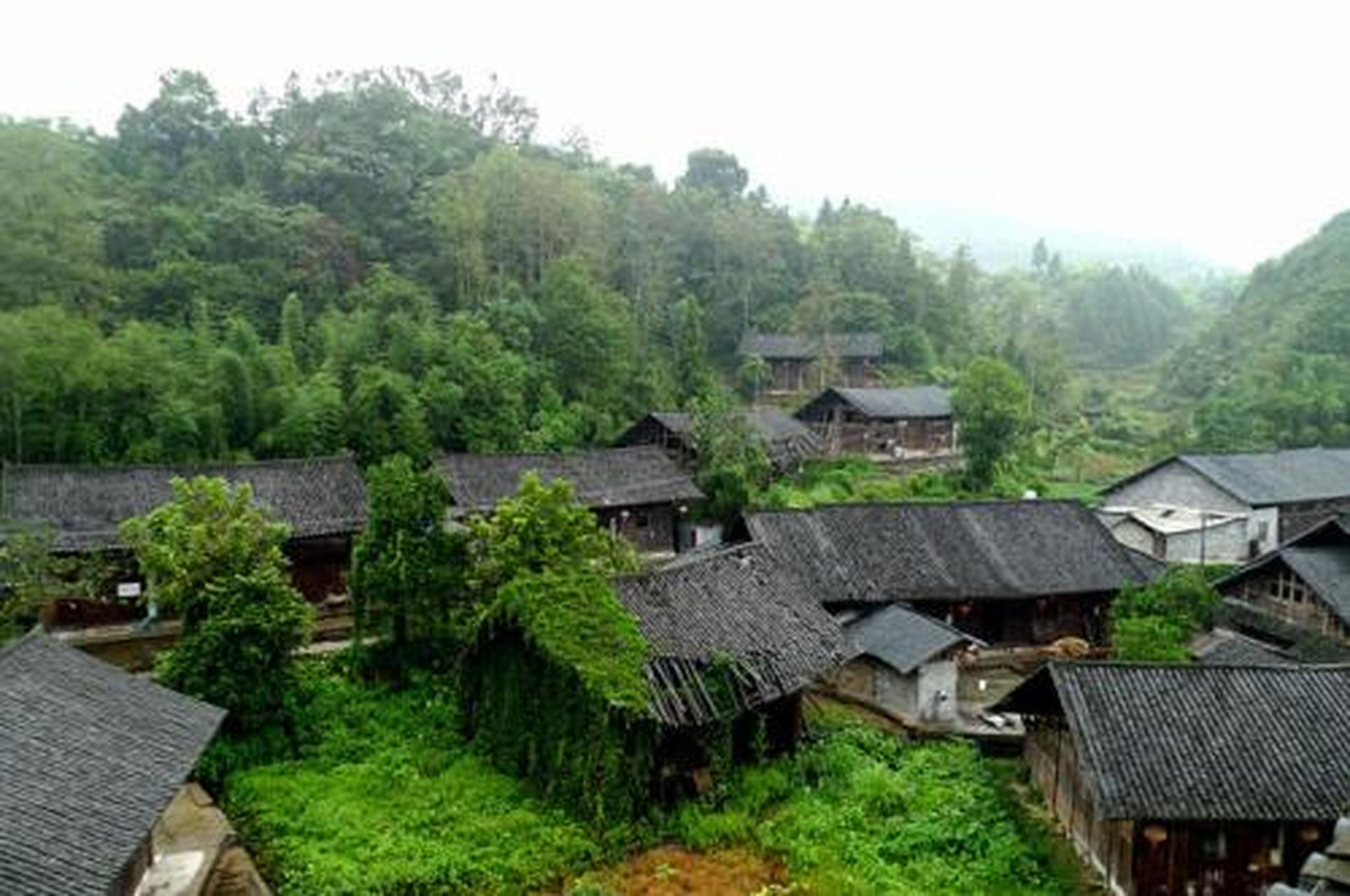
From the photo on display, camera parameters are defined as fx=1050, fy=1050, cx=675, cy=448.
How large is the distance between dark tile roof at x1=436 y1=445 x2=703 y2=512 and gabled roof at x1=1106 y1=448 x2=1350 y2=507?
875 inches

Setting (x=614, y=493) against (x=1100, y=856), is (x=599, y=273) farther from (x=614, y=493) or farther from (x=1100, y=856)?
(x=1100, y=856)

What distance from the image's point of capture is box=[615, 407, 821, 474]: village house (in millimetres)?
46625

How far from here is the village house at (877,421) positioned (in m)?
57.9

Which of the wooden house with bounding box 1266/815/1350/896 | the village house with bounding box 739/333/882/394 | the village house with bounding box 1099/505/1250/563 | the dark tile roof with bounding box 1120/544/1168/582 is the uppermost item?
the village house with bounding box 739/333/882/394

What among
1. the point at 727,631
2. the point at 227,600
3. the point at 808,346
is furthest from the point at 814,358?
the point at 227,600

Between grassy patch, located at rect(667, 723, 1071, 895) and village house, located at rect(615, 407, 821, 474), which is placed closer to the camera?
grassy patch, located at rect(667, 723, 1071, 895)

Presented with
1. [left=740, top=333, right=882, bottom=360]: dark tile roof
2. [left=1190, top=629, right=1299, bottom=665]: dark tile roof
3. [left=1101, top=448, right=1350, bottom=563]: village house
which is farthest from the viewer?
[left=740, top=333, right=882, bottom=360]: dark tile roof

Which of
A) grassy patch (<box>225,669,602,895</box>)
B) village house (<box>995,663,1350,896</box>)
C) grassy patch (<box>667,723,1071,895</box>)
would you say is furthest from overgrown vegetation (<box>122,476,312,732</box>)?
village house (<box>995,663,1350,896</box>)

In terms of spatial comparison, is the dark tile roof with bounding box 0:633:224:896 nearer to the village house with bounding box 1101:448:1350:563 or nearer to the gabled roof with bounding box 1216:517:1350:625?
the gabled roof with bounding box 1216:517:1350:625

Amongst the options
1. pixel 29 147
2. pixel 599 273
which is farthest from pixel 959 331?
pixel 29 147

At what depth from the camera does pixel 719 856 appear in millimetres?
19562

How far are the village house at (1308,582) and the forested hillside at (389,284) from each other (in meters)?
27.6

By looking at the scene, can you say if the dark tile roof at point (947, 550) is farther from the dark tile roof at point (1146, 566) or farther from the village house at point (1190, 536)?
the village house at point (1190, 536)

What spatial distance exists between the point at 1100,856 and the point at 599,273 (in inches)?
2003
